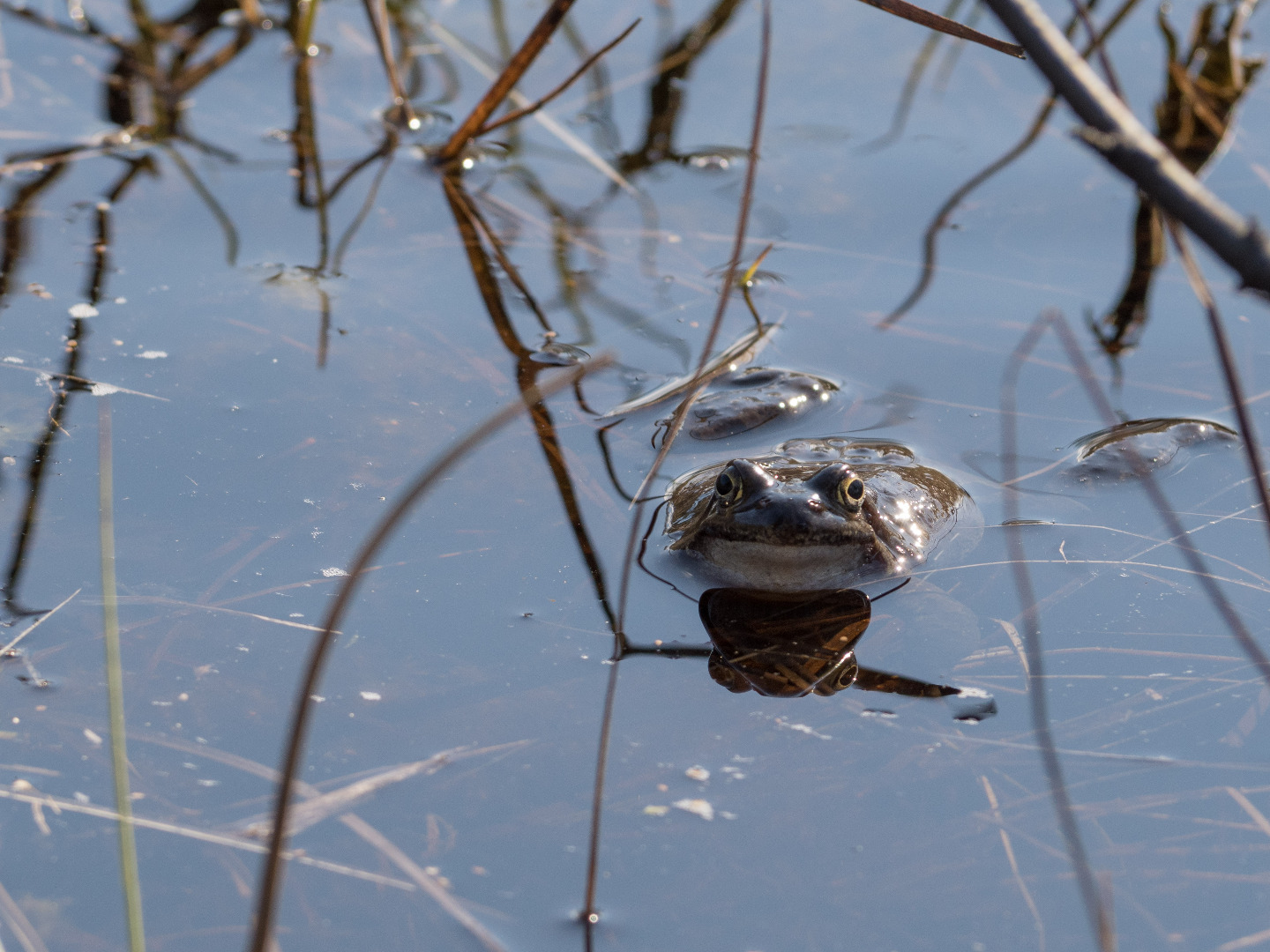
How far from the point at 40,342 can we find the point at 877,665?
297 cm

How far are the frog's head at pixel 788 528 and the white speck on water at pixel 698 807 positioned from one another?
104 centimetres

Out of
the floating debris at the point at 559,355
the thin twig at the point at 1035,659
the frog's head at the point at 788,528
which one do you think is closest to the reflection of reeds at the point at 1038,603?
the thin twig at the point at 1035,659

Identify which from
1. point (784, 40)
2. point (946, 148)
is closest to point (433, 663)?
point (946, 148)

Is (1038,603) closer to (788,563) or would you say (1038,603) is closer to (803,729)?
(788,563)

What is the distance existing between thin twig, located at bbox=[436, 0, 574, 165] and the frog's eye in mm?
2372

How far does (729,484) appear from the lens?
11.4 feet

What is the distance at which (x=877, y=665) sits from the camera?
10.2 feet

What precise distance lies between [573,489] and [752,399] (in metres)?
0.89

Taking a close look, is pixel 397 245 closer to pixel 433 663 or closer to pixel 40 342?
pixel 40 342

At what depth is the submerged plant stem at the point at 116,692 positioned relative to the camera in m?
1.96

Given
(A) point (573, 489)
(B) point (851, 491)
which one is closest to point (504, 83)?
(A) point (573, 489)

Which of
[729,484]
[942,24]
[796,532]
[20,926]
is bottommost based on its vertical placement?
[20,926]

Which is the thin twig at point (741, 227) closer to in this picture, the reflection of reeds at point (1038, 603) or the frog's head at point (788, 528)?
the frog's head at point (788, 528)

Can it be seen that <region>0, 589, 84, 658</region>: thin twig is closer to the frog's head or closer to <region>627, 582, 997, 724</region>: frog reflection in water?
<region>627, 582, 997, 724</region>: frog reflection in water
